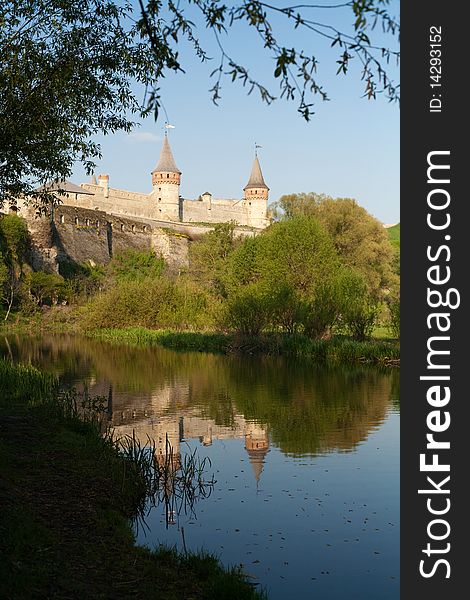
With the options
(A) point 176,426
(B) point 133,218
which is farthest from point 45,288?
(A) point 176,426

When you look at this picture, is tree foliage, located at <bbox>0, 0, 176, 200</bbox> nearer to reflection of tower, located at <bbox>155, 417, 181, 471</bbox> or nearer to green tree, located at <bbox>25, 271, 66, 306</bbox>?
reflection of tower, located at <bbox>155, 417, 181, 471</bbox>

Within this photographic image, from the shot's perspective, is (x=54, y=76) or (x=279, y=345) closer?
(x=54, y=76)

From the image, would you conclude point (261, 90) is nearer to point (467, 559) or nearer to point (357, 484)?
point (467, 559)

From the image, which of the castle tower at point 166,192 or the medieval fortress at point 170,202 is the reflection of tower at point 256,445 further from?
the castle tower at point 166,192

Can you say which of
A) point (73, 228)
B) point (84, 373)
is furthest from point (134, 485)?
point (73, 228)

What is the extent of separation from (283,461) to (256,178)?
6711cm

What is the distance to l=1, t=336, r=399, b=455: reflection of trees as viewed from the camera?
11.1 meters

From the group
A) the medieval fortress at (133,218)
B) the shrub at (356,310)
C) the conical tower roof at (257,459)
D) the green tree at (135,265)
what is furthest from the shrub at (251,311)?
the green tree at (135,265)

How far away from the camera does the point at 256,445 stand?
32.7 ft

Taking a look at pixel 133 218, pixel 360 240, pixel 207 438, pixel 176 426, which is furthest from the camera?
pixel 133 218

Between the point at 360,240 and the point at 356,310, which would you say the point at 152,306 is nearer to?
the point at 360,240

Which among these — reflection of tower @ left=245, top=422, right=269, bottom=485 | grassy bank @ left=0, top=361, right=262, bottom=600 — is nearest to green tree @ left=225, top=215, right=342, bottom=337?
reflection of tower @ left=245, top=422, right=269, bottom=485

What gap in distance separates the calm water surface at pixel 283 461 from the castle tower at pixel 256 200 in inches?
2138

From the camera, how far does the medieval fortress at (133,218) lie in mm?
40916
